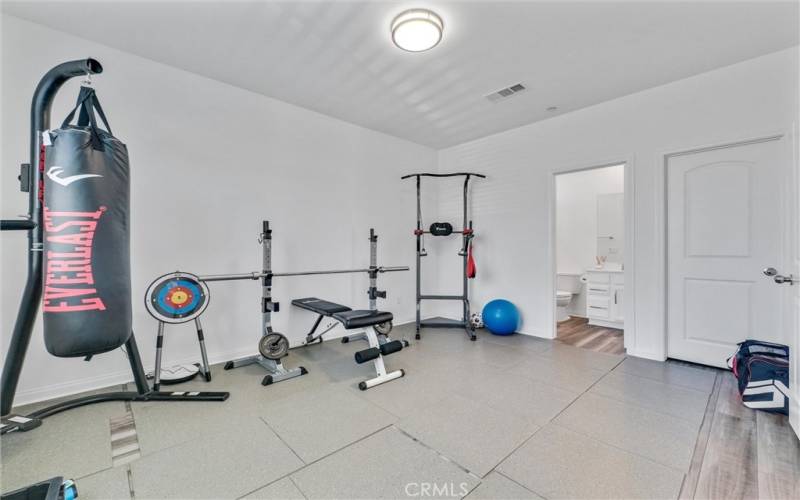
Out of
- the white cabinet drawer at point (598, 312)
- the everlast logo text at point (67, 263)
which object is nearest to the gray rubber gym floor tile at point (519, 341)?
the white cabinet drawer at point (598, 312)

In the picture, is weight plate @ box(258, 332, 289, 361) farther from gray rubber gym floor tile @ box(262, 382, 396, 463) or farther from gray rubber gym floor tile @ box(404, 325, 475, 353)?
gray rubber gym floor tile @ box(404, 325, 475, 353)

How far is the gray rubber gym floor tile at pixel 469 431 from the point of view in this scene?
1.85 meters

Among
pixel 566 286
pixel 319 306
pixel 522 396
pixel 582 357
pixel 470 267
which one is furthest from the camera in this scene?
pixel 566 286

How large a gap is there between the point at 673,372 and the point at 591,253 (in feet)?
9.43

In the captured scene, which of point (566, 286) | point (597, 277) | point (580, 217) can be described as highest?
point (580, 217)

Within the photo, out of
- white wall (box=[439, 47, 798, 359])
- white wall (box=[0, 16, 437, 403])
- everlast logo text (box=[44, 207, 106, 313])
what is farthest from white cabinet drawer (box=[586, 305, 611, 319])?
everlast logo text (box=[44, 207, 106, 313])

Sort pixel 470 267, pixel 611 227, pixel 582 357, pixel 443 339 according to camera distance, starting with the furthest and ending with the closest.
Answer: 1. pixel 611 227
2. pixel 470 267
3. pixel 443 339
4. pixel 582 357

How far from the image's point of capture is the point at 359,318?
290 centimetres

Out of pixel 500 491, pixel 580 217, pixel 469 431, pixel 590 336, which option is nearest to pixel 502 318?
pixel 590 336

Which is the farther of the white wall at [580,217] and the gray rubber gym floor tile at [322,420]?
the white wall at [580,217]

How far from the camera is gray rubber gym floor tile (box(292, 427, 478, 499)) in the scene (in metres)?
1.59

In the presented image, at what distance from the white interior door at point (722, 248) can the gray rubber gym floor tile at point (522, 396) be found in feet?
5.52

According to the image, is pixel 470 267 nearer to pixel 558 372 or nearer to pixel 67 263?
pixel 558 372

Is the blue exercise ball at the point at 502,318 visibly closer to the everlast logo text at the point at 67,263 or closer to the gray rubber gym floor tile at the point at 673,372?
the gray rubber gym floor tile at the point at 673,372
